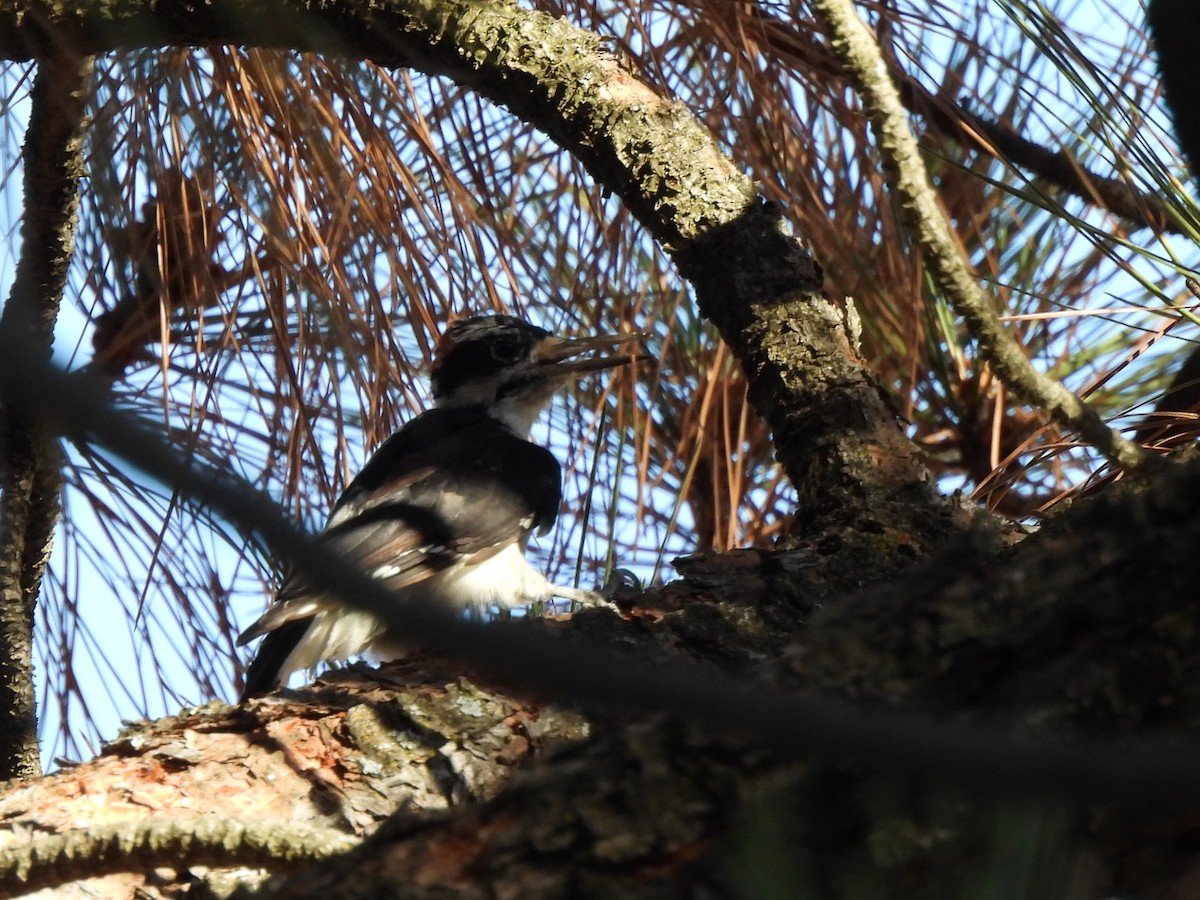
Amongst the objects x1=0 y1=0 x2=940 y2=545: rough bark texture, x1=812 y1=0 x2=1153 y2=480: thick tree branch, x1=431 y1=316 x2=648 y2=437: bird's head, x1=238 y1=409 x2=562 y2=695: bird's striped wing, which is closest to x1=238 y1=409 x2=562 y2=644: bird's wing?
x1=238 y1=409 x2=562 y2=695: bird's striped wing

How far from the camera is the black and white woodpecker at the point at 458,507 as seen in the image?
3.69 m

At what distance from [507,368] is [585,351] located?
2.33 feet

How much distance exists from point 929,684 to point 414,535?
9.22 feet

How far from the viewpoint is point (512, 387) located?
4672 millimetres

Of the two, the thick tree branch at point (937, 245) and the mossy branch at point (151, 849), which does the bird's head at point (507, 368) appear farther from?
the mossy branch at point (151, 849)

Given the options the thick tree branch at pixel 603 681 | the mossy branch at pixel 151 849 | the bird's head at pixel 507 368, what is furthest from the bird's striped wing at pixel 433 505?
the thick tree branch at pixel 603 681

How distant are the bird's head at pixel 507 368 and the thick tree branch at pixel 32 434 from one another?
1.50 m

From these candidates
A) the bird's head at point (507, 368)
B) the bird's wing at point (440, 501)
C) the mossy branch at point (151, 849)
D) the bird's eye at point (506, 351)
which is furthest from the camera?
the bird's eye at point (506, 351)

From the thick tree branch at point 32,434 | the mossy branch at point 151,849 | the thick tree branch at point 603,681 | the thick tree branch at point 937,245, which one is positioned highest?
the thick tree branch at point 32,434

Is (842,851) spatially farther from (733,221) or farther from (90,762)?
(733,221)

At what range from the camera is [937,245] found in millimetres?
1942

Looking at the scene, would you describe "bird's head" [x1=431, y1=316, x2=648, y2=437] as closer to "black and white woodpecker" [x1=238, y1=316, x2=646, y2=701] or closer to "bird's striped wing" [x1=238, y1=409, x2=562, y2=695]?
"black and white woodpecker" [x1=238, y1=316, x2=646, y2=701]

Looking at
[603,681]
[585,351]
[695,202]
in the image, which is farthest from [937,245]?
[585,351]

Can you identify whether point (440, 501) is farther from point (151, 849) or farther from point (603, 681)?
point (603, 681)
